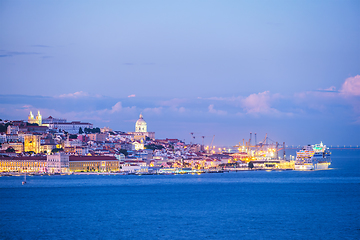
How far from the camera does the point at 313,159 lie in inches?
2815

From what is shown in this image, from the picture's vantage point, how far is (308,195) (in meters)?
32.4

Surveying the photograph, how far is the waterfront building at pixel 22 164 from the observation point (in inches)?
2295

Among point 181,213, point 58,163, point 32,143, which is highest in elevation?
point 32,143

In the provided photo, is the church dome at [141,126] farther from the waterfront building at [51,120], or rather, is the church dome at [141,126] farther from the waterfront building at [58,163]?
the waterfront building at [58,163]

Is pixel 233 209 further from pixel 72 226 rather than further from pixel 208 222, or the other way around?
pixel 72 226

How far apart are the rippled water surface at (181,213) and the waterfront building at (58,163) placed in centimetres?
2093

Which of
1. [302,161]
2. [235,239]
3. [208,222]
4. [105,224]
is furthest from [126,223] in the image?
[302,161]

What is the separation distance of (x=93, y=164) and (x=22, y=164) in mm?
Answer: 6532

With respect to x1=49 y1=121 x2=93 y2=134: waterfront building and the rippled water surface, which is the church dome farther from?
the rippled water surface

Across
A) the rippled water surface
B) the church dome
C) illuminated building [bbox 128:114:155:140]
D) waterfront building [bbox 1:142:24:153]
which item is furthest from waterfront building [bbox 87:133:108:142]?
the rippled water surface

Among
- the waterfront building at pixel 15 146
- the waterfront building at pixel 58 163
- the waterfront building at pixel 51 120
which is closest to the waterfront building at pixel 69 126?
the waterfront building at pixel 51 120

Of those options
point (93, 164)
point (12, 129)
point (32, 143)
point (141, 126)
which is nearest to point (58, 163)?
point (93, 164)

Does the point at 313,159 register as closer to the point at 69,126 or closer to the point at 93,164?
the point at 93,164

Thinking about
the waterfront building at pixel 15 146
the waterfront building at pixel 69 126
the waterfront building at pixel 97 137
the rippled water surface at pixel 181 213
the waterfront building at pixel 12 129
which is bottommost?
the rippled water surface at pixel 181 213
